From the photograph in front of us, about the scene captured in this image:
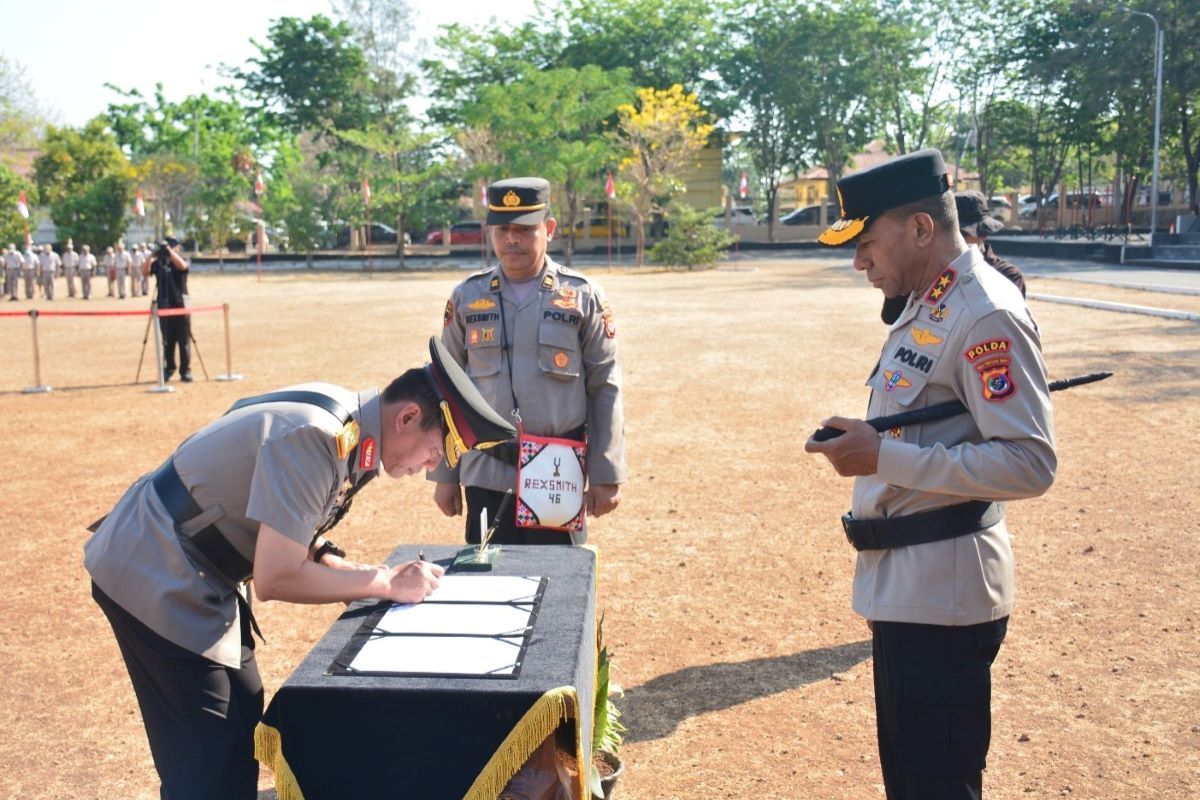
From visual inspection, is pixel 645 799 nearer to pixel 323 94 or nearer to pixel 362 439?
pixel 362 439

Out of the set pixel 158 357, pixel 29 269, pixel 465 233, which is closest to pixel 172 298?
pixel 158 357

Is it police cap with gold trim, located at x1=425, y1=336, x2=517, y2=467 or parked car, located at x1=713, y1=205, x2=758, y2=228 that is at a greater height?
parked car, located at x1=713, y1=205, x2=758, y2=228

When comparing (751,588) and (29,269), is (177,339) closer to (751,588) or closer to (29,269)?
(751,588)

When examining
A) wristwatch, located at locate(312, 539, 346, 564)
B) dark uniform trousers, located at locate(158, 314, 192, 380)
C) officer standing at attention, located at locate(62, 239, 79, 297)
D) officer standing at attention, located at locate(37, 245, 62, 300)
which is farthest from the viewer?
officer standing at attention, located at locate(37, 245, 62, 300)

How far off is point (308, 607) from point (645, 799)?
264 cm

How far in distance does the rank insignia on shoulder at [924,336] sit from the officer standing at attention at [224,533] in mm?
1075

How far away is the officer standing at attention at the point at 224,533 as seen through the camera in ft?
8.89

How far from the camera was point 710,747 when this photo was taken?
4316mm

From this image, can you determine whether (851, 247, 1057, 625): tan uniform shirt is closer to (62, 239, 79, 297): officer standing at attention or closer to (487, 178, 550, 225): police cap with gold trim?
(487, 178, 550, 225): police cap with gold trim

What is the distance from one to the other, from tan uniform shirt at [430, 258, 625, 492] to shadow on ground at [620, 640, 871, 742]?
3.28ft

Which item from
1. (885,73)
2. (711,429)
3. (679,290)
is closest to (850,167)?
(885,73)

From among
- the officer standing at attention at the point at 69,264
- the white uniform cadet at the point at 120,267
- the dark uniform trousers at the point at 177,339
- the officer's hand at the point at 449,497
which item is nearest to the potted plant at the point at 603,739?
the officer's hand at the point at 449,497

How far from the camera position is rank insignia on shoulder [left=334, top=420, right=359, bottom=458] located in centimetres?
269

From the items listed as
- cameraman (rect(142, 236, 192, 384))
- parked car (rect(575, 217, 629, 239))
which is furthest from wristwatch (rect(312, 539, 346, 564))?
parked car (rect(575, 217, 629, 239))
